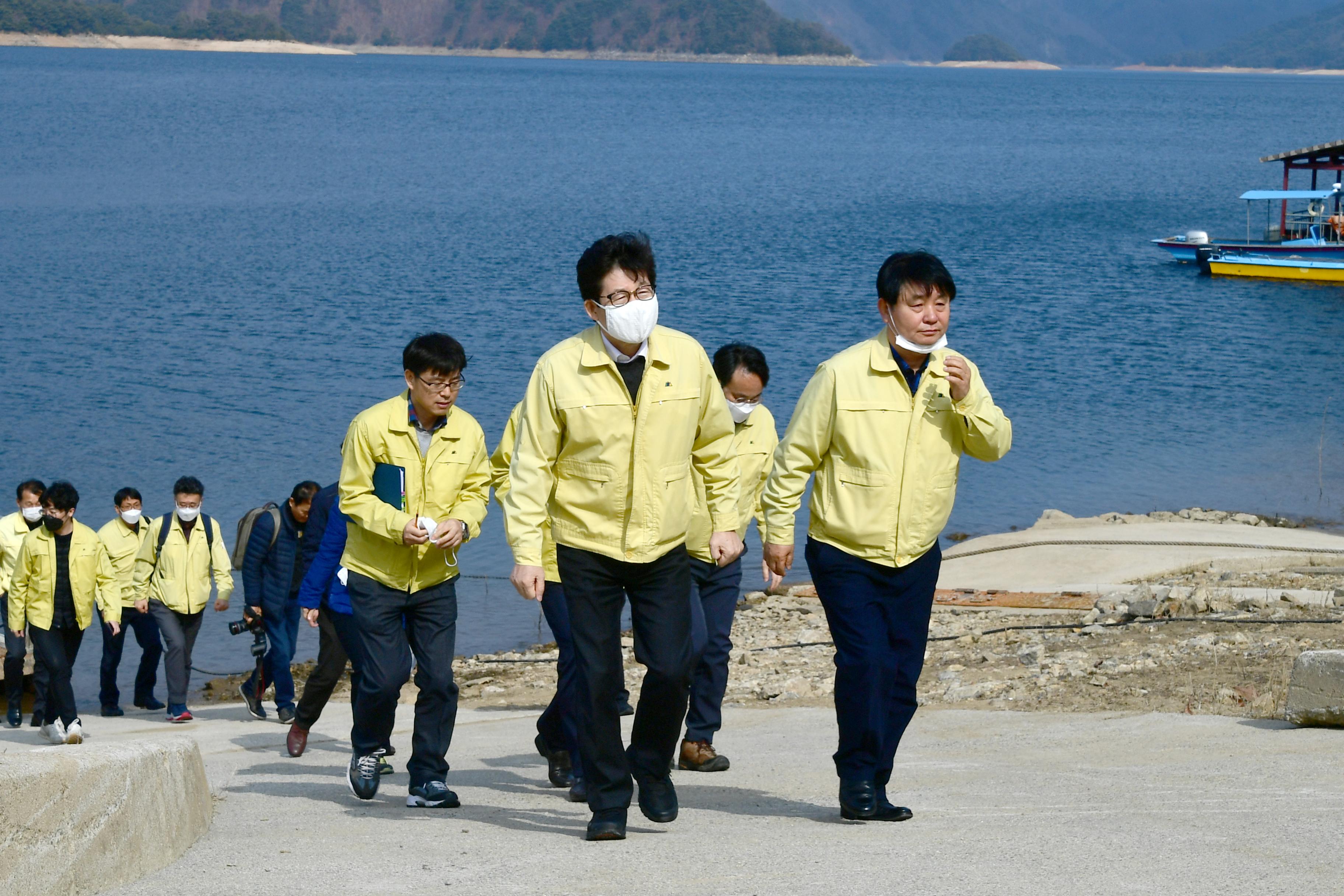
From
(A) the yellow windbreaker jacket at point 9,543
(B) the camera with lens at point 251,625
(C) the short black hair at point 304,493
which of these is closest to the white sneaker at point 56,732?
(B) the camera with lens at point 251,625

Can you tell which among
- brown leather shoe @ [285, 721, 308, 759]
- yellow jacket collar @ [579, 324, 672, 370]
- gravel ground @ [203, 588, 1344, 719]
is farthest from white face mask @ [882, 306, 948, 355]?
brown leather shoe @ [285, 721, 308, 759]

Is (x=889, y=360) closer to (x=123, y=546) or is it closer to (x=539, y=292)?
(x=123, y=546)

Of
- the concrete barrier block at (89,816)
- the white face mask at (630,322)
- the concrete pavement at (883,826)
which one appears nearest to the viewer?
the concrete barrier block at (89,816)

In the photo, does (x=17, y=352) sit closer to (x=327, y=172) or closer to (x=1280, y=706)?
(x=1280, y=706)

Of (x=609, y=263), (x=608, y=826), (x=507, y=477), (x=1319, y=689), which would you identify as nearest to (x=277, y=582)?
(x=507, y=477)

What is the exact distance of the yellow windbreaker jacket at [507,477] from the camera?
16.9 ft

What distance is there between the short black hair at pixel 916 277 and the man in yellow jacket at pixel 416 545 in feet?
5.17

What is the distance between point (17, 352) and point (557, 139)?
70.0m

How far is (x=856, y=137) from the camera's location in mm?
104625

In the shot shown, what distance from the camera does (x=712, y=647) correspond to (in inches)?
239

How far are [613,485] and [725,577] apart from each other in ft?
5.47

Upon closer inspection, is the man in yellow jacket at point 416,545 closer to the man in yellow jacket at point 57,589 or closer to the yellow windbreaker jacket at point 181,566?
the man in yellow jacket at point 57,589

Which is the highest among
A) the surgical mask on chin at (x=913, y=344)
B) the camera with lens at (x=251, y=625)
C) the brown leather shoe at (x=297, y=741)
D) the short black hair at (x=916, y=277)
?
the short black hair at (x=916, y=277)

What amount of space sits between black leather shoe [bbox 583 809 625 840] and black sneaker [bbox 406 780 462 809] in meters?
0.89
